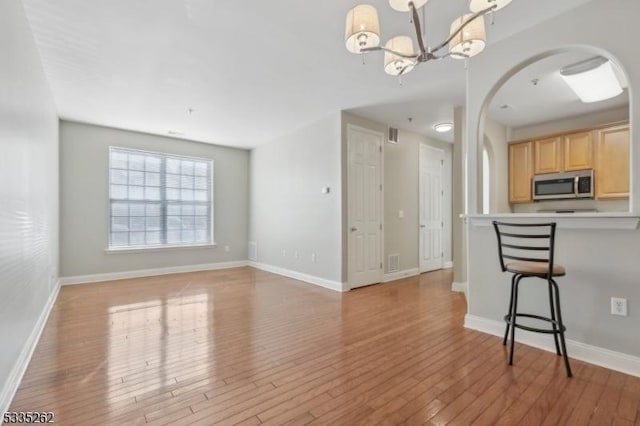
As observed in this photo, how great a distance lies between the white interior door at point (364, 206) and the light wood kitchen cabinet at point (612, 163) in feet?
9.96

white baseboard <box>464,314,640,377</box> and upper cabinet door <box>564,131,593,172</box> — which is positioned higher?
upper cabinet door <box>564,131,593,172</box>

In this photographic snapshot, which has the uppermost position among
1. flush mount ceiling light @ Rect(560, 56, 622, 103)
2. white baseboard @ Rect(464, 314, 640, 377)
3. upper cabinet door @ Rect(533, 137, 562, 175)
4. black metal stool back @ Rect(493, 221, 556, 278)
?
flush mount ceiling light @ Rect(560, 56, 622, 103)

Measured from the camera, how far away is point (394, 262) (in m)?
5.31

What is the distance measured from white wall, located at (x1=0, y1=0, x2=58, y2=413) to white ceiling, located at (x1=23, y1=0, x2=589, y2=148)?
43 centimetres

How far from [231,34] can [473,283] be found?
3.20m

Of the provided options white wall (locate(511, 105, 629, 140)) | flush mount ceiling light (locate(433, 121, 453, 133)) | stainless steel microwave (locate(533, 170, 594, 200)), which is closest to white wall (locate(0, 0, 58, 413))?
flush mount ceiling light (locate(433, 121, 453, 133))

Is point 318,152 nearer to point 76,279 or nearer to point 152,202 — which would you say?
point 152,202

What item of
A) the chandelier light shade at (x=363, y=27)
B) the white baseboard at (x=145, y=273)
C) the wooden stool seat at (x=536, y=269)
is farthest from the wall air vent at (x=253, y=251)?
the chandelier light shade at (x=363, y=27)

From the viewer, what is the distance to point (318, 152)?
197 inches

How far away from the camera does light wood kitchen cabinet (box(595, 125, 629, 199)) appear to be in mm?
4035

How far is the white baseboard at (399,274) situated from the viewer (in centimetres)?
514

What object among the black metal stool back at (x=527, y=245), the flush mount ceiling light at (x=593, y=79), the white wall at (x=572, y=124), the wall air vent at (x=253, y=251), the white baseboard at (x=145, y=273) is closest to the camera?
the black metal stool back at (x=527, y=245)

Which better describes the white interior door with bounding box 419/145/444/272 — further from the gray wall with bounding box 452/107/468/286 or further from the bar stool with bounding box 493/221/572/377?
the bar stool with bounding box 493/221/572/377

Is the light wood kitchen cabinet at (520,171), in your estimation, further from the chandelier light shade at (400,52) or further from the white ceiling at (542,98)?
the chandelier light shade at (400,52)
